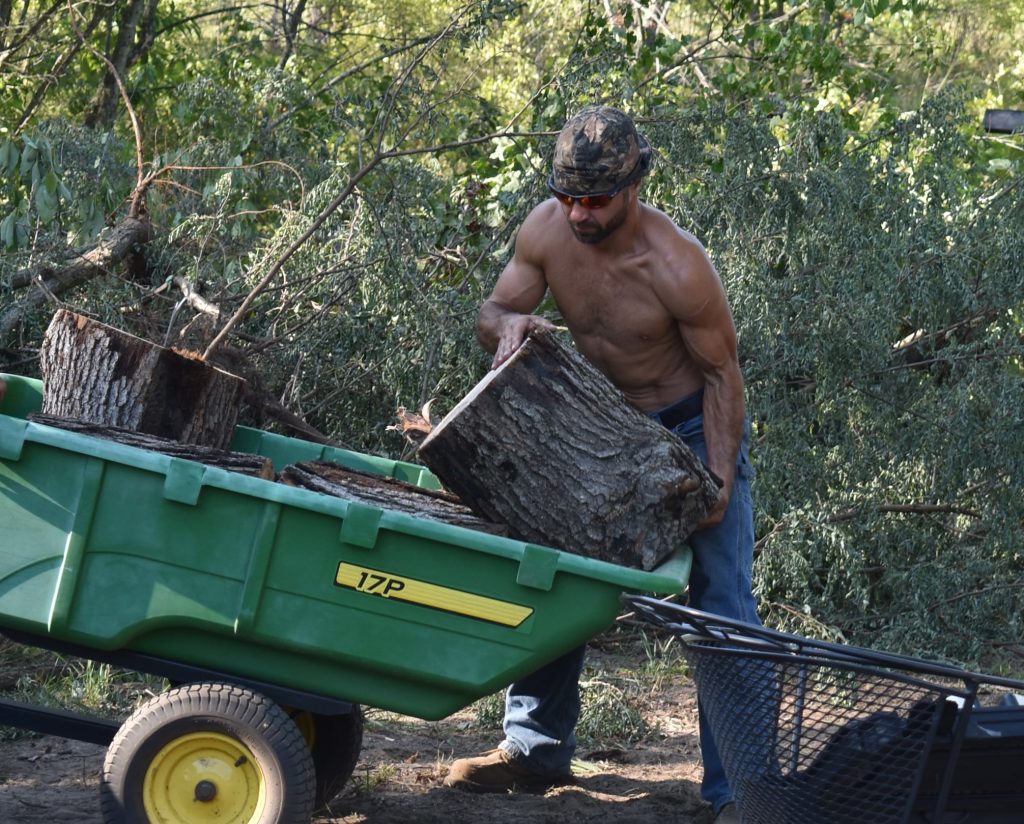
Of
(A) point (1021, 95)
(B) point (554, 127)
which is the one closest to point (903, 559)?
(B) point (554, 127)

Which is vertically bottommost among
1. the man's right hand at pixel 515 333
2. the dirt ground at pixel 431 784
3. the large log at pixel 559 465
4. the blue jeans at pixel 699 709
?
the dirt ground at pixel 431 784

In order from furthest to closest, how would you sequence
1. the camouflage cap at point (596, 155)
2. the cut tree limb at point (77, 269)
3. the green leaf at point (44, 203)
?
the green leaf at point (44, 203)
the cut tree limb at point (77, 269)
the camouflage cap at point (596, 155)

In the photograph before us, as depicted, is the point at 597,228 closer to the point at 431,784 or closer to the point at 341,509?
the point at 341,509

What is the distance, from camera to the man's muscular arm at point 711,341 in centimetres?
342

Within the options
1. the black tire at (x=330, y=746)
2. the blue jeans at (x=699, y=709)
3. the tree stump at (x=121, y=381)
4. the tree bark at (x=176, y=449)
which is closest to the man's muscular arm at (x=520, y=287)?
the blue jeans at (x=699, y=709)

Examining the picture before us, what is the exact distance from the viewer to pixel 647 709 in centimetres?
483

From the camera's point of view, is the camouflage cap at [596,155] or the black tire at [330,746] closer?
the camouflage cap at [596,155]

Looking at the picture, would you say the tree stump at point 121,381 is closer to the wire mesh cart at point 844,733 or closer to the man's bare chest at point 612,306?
the man's bare chest at point 612,306

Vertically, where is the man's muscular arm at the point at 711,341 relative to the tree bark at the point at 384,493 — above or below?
above

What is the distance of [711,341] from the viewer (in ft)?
11.4

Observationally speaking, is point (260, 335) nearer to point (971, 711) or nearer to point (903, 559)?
point (903, 559)

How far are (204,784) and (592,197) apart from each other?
172 cm

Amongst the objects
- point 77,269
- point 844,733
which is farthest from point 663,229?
point 77,269

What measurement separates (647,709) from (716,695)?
2.34m
